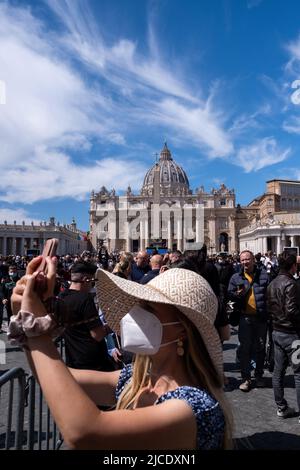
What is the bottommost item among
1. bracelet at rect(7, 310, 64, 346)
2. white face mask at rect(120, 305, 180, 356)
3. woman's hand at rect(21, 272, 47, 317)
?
white face mask at rect(120, 305, 180, 356)

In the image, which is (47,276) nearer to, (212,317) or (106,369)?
(212,317)

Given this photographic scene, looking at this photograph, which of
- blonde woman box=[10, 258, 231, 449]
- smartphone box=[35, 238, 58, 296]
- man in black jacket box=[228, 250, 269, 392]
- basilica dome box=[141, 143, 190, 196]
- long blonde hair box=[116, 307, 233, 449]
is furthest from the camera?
basilica dome box=[141, 143, 190, 196]

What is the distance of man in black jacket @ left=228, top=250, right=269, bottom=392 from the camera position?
5789mm

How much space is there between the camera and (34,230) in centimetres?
8612

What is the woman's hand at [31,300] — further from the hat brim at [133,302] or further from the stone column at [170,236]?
the stone column at [170,236]

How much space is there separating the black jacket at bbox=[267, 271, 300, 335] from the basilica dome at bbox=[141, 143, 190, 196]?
319 ft

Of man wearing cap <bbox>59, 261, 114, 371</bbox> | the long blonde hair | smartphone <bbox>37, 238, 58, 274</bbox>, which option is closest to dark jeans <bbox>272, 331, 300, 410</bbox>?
man wearing cap <bbox>59, 261, 114, 371</bbox>

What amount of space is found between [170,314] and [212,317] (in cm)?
17

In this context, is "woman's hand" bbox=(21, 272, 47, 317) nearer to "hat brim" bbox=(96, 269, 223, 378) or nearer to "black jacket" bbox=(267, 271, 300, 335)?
"hat brim" bbox=(96, 269, 223, 378)

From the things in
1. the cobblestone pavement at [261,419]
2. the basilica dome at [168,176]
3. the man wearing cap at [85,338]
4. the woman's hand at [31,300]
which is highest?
the basilica dome at [168,176]

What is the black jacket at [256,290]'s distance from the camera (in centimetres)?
579

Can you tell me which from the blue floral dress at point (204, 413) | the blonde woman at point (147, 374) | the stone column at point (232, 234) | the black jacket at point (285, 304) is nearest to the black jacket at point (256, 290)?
the black jacket at point (285, 304)

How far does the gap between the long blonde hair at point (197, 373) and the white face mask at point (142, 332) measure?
60 millimetres
